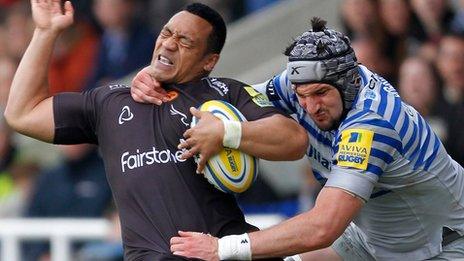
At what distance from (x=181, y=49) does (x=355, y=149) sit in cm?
102

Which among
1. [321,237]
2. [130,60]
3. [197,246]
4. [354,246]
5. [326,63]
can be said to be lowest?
[130,60]

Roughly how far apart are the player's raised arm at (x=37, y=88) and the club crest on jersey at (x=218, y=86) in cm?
82

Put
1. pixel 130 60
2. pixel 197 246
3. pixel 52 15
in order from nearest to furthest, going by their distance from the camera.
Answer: pixel 197 246 < pixel 52 15 < pixel 130 60

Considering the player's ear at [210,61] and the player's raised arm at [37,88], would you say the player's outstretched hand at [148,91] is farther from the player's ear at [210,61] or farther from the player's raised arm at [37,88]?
the player's raised arm at [37,88]

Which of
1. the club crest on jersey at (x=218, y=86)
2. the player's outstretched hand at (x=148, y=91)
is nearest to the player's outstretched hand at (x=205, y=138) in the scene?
the club crest on jersey at (x=218, y=86)

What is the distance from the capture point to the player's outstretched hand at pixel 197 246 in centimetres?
668

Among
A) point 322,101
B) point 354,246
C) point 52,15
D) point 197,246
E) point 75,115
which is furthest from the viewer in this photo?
point 354,246

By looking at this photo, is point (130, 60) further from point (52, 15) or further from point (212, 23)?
point (212, 23)

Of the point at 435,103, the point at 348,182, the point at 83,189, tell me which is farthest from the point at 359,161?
the point at 83,189

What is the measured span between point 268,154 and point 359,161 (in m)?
0.43

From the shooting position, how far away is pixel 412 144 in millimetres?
7031

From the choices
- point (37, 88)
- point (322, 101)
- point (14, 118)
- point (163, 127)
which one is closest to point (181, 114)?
point (163, 127)

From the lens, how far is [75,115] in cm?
721

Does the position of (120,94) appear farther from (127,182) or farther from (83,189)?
(83,189)
